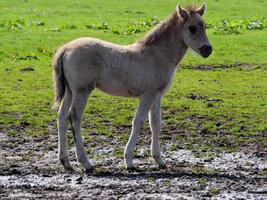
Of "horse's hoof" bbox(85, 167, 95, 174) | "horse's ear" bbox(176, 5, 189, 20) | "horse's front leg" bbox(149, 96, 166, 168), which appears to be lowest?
"horse's hoof" bbox(85, 167, 95, 174)

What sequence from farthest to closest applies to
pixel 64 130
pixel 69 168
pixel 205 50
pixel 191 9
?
pixel 191 9 < pixel 205 50 < pixel 64 130 < pixel 69 168

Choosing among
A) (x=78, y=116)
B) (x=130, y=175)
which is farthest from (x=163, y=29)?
(x=130, y=175)

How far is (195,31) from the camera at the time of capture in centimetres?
1312

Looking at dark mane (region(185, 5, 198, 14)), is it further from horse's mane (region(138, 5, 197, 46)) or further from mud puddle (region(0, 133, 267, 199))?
mud puddle (region(0, 133, 267, 199))

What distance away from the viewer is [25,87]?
20.3m

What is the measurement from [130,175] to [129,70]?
1801mm

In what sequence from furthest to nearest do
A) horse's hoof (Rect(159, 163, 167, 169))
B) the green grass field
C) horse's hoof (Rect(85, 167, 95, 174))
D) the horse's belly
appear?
the green grass field, horse's hoof (Rect(159, 163, 167, 169)), the horse's belly, horse's hoof (Rect(85, 167, 95, 174))

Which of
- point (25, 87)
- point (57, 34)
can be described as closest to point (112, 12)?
point (57, 34)

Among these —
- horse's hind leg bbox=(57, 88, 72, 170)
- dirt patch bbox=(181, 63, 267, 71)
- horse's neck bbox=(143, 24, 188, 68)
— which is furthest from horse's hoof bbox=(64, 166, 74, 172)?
dirt patch bbox=(181, 63, 267, 71)

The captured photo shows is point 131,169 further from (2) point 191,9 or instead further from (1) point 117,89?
(2) point 191,9

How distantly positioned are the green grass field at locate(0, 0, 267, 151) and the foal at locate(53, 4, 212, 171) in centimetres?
188

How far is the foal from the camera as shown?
12500mm

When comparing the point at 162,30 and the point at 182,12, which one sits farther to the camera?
the point at 162,30

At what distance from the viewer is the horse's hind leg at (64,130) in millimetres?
12539
